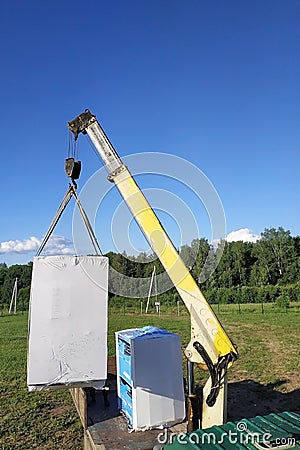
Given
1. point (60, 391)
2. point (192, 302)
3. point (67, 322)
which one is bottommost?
point (60, 391)

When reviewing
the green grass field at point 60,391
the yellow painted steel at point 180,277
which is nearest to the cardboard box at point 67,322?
the yellow painted steel at point 180,277

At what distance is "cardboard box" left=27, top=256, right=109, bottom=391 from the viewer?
427 centimetres

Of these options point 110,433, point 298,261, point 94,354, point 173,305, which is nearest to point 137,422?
point 110,433

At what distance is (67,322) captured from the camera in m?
4.35

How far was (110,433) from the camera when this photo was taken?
518 cm

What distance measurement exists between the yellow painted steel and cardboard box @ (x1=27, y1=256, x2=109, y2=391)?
0.77 meters

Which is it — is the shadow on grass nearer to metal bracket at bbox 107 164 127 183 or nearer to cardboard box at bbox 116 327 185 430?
cardboard box at bbox 116 327 185 430

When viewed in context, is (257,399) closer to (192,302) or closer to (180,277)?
(192,302)

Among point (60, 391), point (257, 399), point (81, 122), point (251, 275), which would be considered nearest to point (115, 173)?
point (81, 122)

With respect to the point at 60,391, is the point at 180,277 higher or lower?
higher

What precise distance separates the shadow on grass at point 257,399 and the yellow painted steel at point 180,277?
3057 millimetres

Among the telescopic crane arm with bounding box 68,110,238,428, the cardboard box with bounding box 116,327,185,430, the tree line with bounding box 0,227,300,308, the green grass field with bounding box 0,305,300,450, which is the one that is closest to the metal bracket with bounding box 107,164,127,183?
the telescopic crane arm with bounding box 68,110,238,428

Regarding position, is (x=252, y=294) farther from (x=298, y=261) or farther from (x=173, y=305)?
(x=298, y=261)

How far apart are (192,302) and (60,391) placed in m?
5.49
